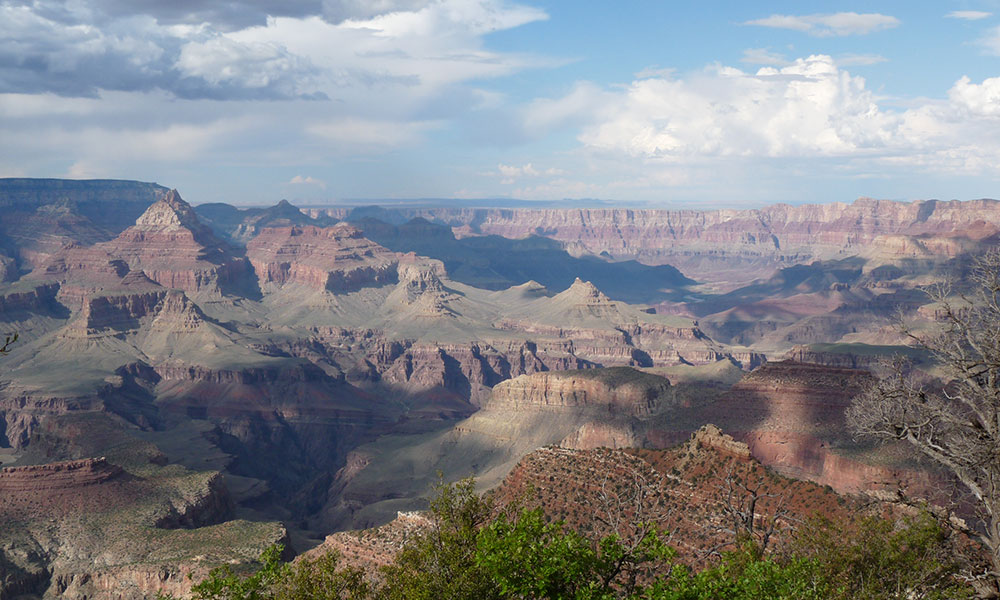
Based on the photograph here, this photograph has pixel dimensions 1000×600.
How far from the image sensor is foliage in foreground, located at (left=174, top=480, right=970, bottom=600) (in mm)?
30391

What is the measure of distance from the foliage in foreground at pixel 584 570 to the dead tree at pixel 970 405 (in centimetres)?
305

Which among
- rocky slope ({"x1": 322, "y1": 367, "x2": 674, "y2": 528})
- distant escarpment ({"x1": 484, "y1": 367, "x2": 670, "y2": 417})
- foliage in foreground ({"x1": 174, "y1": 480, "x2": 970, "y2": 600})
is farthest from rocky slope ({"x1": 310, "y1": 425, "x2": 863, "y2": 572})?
distant escarpment ({"x1": 484, "y1": 367, "x2": 670, "y2": 417})

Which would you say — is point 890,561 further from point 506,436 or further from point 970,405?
point 506,436

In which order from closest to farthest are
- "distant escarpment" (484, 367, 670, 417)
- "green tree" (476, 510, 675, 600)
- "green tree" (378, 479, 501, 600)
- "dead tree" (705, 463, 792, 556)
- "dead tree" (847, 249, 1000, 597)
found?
1. "green tree" (476, 510, 675, 600)
2. "green tree" (378, 479, 501, 600)
3. "dead tree" (847, 249, 1000, 597)
4. "dead tree" (705, 463, 792, 556)
5. "distant escarpment" (484, 367, 670, 417)

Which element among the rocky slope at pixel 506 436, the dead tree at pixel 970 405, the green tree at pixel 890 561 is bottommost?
the rocky slope at pixel 506 436

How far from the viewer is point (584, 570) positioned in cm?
3075

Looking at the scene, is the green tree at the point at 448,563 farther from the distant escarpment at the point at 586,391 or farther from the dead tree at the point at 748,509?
the distant escarpment at the point at 586,391

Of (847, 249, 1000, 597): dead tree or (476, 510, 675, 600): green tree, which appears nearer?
(476, 510, 675, 600): green tree

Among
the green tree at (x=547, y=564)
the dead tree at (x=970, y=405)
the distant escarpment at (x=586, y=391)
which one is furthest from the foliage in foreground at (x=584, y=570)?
the distant escarpment at (x=586, y=391)

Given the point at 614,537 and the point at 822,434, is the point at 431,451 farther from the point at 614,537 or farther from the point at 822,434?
the point at 614,537

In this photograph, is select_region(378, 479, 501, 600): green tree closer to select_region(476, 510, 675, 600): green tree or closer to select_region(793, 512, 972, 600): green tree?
select_region(476, 510, 675, 600): green tree

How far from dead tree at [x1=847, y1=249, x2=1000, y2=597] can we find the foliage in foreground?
10.0 feet

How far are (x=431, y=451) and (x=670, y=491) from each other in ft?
346

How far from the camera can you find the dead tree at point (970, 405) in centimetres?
3312
